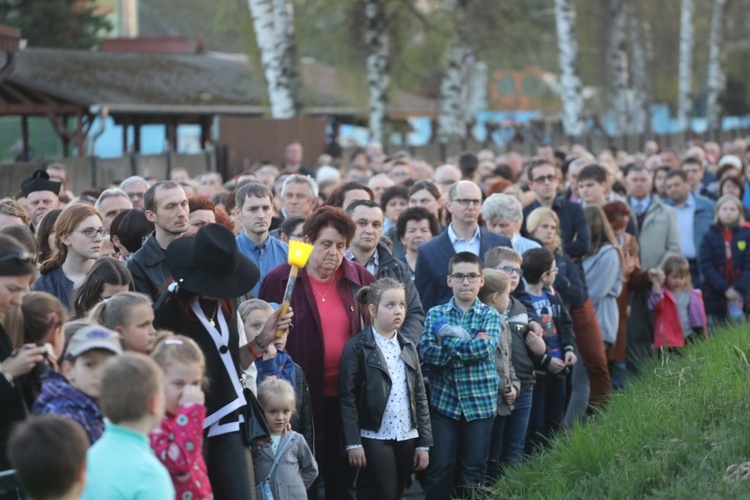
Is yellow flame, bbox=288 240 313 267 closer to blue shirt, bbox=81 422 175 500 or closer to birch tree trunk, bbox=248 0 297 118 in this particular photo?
blue shirt, bbox=81 422 175 500

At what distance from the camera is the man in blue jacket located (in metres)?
13.7

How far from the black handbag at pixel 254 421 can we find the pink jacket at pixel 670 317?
588cm

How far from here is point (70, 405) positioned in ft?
16.1

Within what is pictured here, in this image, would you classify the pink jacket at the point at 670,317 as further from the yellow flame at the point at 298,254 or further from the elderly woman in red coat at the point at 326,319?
the yellow flame at the point at 298,254

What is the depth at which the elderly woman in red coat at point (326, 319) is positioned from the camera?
754cm

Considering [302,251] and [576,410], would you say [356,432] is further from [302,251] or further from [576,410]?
[576,410]

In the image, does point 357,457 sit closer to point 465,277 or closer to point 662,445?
point 465,277

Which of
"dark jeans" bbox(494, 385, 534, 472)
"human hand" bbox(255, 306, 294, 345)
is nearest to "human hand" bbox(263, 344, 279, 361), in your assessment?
"human hand" bbox(255, 306, 294, 345)

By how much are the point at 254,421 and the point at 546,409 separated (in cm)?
Result: 378

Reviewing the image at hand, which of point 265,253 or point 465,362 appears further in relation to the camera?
point 265,253

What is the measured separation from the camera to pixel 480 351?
25.8ft

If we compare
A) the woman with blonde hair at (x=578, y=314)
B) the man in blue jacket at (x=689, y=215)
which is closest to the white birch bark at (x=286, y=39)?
the man in blue jacket at (x=689, y=215)

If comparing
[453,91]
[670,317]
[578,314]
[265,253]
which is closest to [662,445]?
[265,253]

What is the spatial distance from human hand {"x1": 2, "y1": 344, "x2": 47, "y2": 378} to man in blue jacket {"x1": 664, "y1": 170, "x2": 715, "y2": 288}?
988 centimetres
